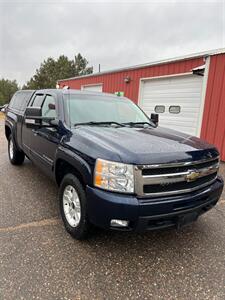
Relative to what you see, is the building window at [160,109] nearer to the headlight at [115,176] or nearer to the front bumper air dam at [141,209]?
the front bumper air dam at [141,209]

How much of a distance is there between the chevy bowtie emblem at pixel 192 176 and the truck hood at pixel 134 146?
0.15m

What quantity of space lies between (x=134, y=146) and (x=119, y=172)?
360mm

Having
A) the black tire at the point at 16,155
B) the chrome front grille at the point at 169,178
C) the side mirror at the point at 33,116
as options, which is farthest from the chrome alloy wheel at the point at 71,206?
the black tire at the point at 16,155

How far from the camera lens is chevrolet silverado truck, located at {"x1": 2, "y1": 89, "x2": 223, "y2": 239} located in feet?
7.07

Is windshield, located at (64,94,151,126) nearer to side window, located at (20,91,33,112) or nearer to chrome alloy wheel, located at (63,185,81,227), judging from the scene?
chrome alloy wheel, located at (63,185,81,227)

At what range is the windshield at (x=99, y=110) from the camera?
10.8 ft

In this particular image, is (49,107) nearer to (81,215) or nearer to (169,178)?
(81,215)

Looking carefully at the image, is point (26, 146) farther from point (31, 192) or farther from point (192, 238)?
point (192, 238)

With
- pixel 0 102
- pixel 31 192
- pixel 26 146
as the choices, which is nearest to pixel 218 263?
pixel 31 192

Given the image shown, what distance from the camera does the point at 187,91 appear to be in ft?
26.2

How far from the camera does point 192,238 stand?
2939 mm

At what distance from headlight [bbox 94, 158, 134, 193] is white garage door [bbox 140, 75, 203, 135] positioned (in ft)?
20.0

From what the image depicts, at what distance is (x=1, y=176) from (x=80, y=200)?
10.2 ft

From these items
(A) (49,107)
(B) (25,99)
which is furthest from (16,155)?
(A) (49,107)
